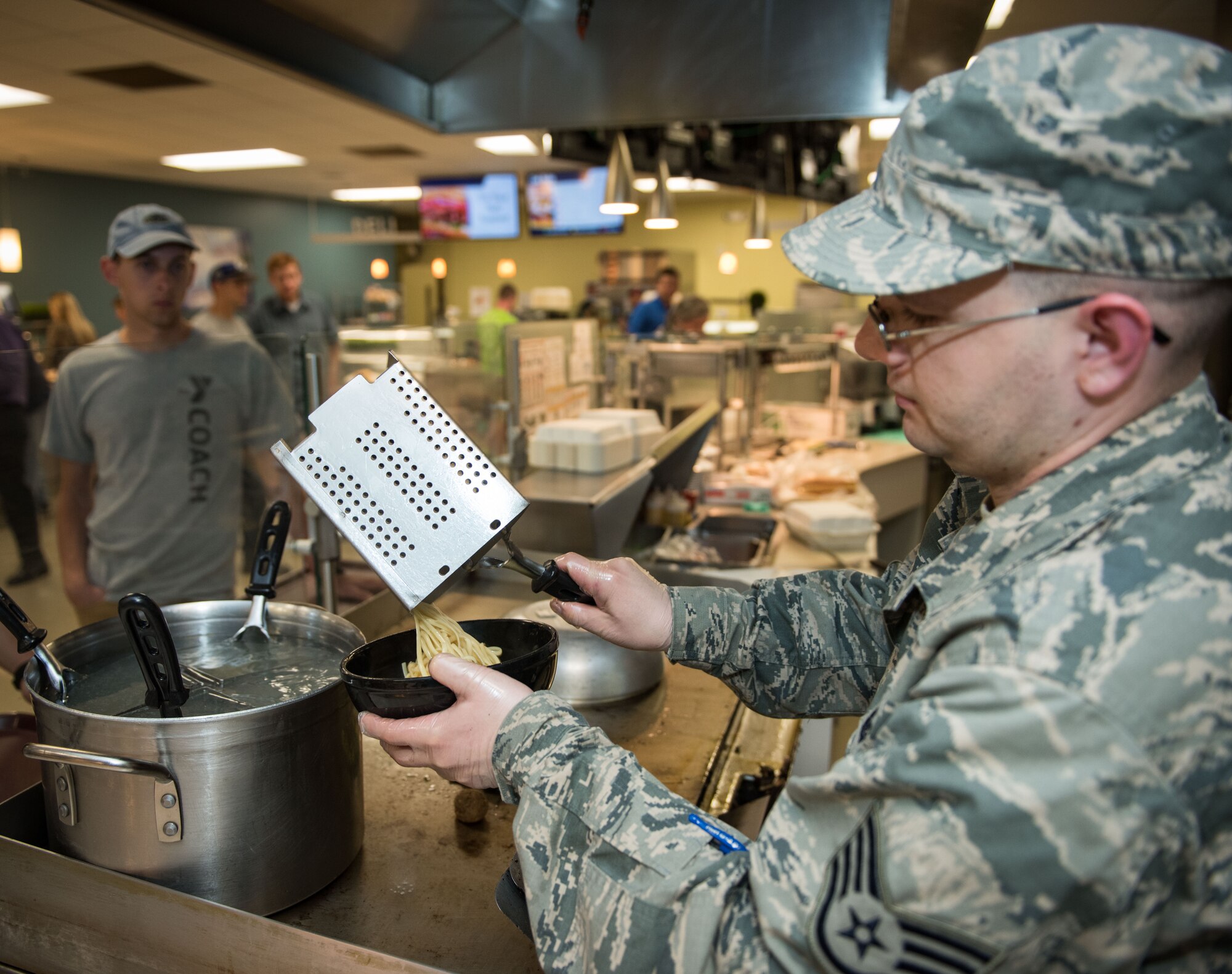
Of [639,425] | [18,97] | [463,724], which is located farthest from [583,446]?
[18,97]

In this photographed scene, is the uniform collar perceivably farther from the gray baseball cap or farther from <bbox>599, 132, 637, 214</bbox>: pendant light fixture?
<bbox>599, 132, 637, 214</bbox>: pendant light fixture

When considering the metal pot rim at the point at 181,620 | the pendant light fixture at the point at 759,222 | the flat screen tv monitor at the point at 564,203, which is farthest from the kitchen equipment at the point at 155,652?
the flat screen tv monitor at the point at 564,203

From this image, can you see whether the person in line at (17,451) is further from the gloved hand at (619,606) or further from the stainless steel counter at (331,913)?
the gloved hand at (619,606)

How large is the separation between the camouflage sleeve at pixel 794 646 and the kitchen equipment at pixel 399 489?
361 mm

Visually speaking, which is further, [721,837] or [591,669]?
[591,669]

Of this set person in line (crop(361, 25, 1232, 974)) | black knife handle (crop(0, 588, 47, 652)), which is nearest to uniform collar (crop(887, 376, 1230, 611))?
person in line (crop(361, 25, 1232, 974))

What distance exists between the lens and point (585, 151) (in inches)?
154

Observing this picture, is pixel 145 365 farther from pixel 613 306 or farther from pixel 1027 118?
pixel 613 306

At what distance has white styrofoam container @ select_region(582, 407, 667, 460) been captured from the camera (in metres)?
3.35

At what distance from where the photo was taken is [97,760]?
0.97 meters

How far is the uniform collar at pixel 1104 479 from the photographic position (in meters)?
0.75

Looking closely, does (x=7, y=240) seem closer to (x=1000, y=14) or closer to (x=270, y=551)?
(x=1000, y=14)

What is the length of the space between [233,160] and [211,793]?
10.4 meters

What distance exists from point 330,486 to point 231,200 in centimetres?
1330
